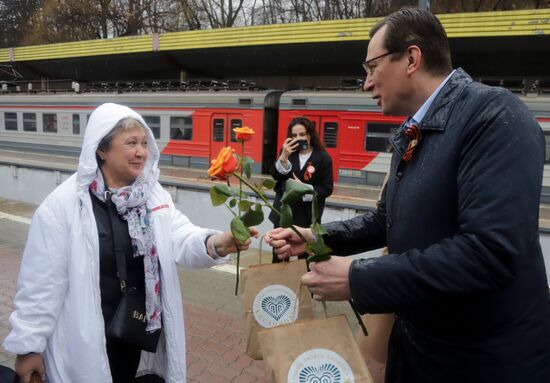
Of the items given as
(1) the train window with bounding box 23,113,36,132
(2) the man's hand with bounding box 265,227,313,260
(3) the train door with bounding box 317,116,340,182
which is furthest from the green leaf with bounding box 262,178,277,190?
(1) the train window with bounding box 23,113,36,132

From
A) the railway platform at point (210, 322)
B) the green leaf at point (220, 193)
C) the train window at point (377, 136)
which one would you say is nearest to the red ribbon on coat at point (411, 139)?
the green leaf at point (220, 193)

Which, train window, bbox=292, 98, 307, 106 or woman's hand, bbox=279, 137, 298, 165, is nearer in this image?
woman's hand, bbox=279, 137, 298, 165

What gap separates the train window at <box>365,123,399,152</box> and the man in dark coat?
31.8 feet

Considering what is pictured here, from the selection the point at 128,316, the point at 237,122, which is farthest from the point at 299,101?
the point at 128,316

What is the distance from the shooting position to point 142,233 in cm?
193

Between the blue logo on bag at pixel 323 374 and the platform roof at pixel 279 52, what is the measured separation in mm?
12979

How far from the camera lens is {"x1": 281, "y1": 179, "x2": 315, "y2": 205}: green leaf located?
1233 mm

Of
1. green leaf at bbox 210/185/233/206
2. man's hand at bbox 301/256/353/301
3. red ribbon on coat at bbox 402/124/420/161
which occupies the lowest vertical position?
man's hand at bbox 301/256/353/301

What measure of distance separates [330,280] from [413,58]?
73cm

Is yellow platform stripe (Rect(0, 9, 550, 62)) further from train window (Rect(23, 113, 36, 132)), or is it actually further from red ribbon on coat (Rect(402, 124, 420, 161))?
red ribbon on coat (Rect(402, 124, 420, 161))

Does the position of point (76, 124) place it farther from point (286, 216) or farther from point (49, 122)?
point (286, 216)

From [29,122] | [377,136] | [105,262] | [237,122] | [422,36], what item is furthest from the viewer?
[29,122]

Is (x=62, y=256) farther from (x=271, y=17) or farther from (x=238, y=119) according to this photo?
(x=271, y=17)

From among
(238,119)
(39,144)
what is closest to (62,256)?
(238,119)
